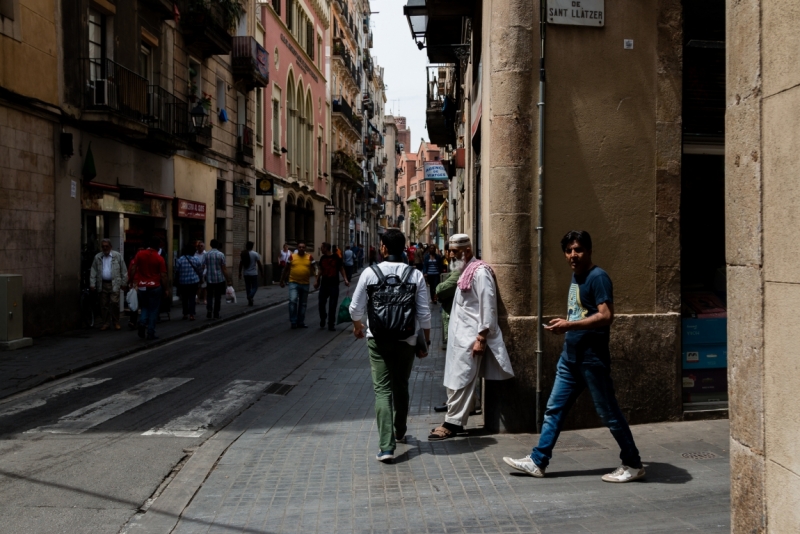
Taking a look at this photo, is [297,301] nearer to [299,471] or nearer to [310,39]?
[299,471]

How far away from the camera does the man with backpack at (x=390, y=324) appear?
644 cm

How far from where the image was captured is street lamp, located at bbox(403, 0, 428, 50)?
12.6 metres

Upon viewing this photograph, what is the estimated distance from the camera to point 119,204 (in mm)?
19078

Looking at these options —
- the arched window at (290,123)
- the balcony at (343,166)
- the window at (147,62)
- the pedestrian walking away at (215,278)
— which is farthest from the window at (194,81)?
the balcony at (343,166)

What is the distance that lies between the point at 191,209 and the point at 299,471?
18766 millimetres

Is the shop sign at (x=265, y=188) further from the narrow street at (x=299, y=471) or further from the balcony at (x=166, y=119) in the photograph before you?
the narrow street at (x=299, y=471)

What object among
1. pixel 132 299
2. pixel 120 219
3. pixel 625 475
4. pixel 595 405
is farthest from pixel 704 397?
pixel 120 219

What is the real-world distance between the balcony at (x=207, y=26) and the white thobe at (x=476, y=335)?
18.7 meters

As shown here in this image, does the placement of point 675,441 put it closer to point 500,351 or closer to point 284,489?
point 500,351

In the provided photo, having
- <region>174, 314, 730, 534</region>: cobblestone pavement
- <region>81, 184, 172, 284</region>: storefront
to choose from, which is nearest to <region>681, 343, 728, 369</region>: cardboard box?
<region>174, 314, 730, 534</region>: cobblestone pavement

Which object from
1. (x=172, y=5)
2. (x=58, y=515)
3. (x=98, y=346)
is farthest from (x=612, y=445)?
(x=172, y=5)

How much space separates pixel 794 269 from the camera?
349 centimetres

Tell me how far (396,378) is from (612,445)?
5.83 ft

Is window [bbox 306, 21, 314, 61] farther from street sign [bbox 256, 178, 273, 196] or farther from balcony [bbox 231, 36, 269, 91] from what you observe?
balcony [bbox 231, 36, 269, 91]
